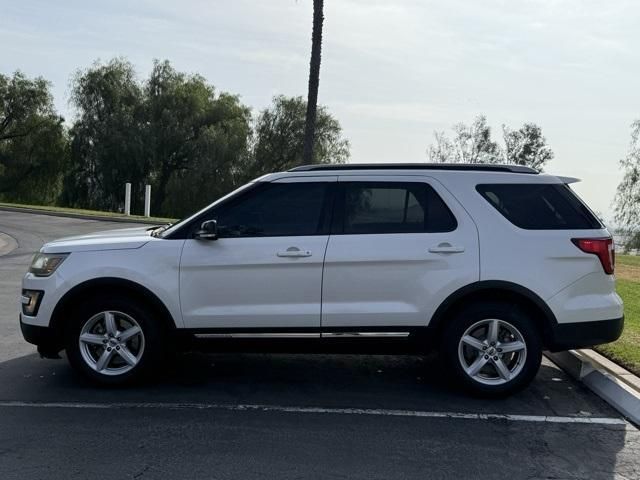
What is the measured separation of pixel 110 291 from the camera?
5.52 metres

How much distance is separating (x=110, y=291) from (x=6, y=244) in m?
12.4

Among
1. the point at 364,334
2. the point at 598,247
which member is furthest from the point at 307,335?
the point at 598,247

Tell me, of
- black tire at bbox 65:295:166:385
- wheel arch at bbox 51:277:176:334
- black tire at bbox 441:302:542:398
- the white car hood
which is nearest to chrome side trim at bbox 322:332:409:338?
black tire at bbox 441:302:542:398

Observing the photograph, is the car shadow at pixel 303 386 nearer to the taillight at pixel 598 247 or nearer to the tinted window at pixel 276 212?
the taillight at pixel 598 247

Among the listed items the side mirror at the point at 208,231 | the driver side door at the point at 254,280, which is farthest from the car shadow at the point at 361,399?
the side mirror at the point at 208,231

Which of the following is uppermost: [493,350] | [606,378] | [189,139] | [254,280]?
[189,139]

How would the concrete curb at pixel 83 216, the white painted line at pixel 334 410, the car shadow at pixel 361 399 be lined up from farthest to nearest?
1. the concrete curb at pixel 83 216
2. the white painted line at pixel 334 410
3. the car shadow at pixel 361 399

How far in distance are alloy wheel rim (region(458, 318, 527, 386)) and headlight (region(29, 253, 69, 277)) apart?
3424 mm

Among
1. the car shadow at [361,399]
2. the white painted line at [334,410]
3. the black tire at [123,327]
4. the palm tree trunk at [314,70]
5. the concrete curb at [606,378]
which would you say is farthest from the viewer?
the palm tree trunk at [314,70]

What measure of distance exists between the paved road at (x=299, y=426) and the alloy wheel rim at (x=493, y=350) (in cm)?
24

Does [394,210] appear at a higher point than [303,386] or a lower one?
higher

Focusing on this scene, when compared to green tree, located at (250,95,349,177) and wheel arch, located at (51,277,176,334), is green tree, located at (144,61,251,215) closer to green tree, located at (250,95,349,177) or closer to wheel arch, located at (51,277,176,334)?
green tree, located at (250,95,349,177)

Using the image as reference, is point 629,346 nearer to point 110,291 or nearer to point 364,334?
point 364,334

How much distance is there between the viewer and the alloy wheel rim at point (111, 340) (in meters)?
5.48
